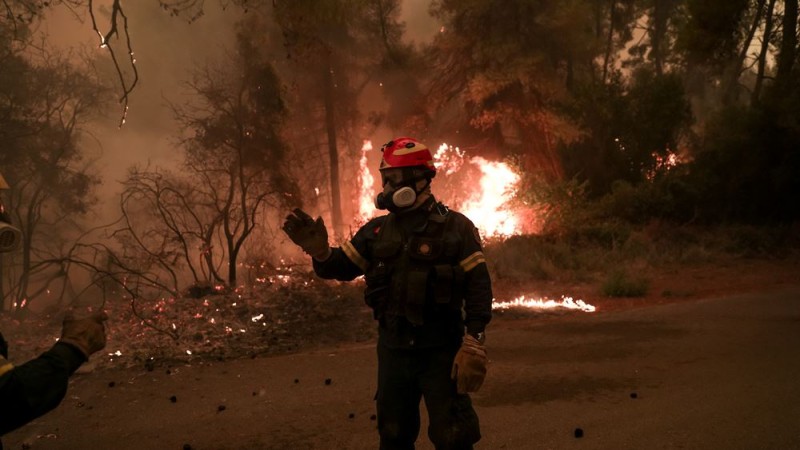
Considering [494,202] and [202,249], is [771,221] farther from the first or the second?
[202,249]

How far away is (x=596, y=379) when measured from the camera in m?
6.56

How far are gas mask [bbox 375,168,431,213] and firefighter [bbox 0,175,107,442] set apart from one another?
5.86 feet

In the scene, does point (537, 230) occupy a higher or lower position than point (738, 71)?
lower

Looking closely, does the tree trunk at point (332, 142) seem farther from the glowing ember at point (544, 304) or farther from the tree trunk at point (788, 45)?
the tree trunk at point (788, 45)

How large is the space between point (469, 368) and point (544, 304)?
25.7 ft

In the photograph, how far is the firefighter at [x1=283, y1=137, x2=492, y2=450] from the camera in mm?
3666

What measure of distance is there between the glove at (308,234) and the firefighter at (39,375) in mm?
1367

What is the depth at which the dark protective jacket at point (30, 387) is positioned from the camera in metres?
2.32

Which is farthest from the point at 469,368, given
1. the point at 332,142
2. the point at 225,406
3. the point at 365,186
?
the point at 365,186

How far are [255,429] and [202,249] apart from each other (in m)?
8.40

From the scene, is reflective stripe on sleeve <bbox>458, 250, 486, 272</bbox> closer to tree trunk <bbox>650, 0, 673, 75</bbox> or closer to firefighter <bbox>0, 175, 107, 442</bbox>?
firefighter <bbox>0, 175, 107, 442</bbox>

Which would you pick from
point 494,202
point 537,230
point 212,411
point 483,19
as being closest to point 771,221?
point 537,230

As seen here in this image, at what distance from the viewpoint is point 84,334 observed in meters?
2.60

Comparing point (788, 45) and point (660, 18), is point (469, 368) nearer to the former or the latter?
point (788, 45)
